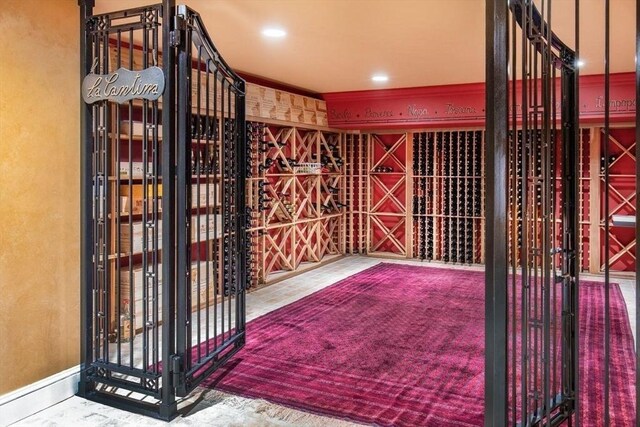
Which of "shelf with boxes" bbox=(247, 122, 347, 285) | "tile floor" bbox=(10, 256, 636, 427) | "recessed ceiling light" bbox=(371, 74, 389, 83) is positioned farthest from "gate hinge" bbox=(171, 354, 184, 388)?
"recessed ceiling light" bbox=(371, 74, 389, 83)

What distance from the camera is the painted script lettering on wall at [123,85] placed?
9.42 ft

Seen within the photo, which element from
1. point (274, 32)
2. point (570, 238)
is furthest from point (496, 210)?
point (274, 32)

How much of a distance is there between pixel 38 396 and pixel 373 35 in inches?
138

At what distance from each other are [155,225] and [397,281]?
429cm

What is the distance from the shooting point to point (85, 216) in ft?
10.4

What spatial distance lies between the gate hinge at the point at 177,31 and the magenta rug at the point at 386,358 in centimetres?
217

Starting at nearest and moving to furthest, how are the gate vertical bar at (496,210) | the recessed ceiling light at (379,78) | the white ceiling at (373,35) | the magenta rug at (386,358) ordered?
the gate vertical bar at (496,210), the magenta rug at (386,358), the white ceiling at (373,35), the recessed ceiling light at (379,78)

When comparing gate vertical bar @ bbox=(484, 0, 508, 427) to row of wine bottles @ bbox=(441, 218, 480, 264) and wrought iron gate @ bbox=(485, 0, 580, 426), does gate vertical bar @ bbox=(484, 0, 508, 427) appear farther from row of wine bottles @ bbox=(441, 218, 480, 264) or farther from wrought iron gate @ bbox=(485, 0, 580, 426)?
row of wine bottles @ bbox=(441, 218, 480, 264)

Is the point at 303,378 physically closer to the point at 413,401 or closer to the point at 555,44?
the point at 413,401

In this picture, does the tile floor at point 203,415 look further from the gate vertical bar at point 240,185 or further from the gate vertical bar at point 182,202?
the gate vertical bar at point 240,185

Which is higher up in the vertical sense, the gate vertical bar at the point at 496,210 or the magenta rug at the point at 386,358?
the gate vertical bar at the point at 496,210

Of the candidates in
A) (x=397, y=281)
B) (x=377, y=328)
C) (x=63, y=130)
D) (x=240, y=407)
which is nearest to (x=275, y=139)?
(x=397, y=281)

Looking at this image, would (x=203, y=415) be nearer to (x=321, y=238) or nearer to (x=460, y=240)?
(x=321, y=238)

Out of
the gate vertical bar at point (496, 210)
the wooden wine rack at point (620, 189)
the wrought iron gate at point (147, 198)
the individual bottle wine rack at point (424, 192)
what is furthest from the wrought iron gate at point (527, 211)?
the individual bottle wine rack at point (424, 192)
